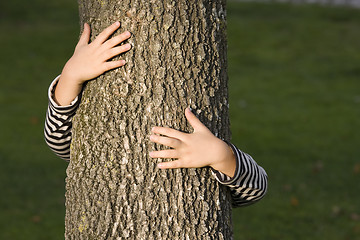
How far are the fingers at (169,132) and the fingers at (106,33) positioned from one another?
18.5 inches

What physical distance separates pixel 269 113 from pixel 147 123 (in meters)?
8.21

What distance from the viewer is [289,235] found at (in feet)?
18.4

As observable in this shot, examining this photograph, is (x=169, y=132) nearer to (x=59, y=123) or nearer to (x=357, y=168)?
(x=59, y=123)

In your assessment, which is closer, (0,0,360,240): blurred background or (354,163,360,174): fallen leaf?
(0,0,360,240): blurred background

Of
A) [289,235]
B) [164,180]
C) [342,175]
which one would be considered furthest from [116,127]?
[342,175]

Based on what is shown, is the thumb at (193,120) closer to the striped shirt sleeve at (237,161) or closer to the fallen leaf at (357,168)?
the striped shirt sleeve at (237,161)

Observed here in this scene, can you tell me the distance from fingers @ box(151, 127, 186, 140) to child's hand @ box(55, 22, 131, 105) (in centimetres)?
34

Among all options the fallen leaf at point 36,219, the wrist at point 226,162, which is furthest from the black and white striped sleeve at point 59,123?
the fallen leaf at point 36,219

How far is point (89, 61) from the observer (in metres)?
2.18

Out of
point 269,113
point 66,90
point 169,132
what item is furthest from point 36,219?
point 269,113

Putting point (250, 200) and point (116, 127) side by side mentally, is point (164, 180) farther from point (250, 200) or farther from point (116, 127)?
point (250, 200)

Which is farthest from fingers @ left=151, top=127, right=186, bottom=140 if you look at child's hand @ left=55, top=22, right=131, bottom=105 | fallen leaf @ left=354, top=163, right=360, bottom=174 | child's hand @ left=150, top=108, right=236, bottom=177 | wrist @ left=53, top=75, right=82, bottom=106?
fallen leaf @ left=354, top=163, right=360, bottom=174

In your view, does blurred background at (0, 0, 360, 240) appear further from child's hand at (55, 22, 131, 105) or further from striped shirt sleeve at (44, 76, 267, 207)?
child's hand at (55, 22, 131, 105)

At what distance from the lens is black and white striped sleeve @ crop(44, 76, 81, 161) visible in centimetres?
234
